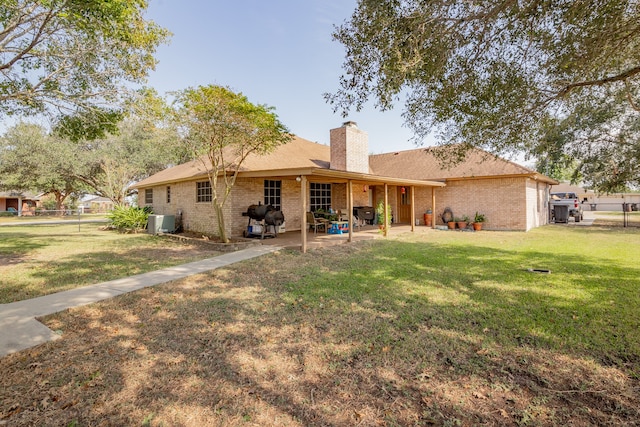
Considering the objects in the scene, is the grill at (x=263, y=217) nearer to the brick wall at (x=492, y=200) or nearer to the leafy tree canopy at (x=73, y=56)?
the leafy tree canopy at (x=73, y=56)

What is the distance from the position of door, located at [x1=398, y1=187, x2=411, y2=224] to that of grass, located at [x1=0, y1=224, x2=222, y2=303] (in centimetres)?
1277

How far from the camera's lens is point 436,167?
701 inches

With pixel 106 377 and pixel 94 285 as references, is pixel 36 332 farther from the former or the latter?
pixel 94 285

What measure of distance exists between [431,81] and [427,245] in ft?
20.3

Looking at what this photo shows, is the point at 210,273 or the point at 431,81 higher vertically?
the point at 431,81

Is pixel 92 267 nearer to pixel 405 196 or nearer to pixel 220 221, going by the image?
pixel 220 221

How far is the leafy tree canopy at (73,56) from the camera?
21.3 ft

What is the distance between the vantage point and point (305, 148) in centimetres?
1792

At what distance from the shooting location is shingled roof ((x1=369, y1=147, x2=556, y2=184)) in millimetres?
15312

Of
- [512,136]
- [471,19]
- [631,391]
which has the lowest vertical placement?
[631,391]

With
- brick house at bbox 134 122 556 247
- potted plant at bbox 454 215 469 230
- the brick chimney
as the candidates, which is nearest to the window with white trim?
brick house at bbox 134 122 556 247

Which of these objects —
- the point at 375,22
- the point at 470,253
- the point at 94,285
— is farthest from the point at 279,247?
the point at 375,22

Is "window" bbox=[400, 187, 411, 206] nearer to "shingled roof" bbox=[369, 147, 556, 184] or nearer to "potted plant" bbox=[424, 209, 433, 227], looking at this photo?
"shingled roof" bbox=[369, 147, 556, 184]

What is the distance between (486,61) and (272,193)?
9128 millimetres
